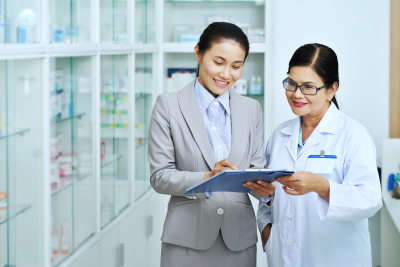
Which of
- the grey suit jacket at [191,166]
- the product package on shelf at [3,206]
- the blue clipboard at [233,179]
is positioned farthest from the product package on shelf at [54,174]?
the blue clipboard at [233,179]

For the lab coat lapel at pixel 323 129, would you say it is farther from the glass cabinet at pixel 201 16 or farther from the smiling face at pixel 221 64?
the glass cabinet at pixel 201 16

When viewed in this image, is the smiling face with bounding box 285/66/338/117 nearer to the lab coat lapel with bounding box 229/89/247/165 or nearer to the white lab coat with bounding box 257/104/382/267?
the white lab coat with bounding box 257/104/382/267

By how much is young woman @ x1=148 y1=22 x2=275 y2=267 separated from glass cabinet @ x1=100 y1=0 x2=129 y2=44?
128 centimetres

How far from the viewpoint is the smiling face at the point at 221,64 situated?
65.5 inches

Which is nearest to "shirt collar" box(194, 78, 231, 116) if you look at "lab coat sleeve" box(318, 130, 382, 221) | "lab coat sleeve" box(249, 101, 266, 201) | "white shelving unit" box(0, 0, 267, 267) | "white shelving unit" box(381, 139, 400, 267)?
"lab coat sleeve" box(249, 101, 266, 201)

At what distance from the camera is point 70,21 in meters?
2.37

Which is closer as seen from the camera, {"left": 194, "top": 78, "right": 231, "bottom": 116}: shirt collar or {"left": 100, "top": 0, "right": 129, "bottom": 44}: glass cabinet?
{"left": 194, "top": 78, "right": 231, "bottom": 116}: shirt collar

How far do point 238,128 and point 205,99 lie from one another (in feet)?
0.58

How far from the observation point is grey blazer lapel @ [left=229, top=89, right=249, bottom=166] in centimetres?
170

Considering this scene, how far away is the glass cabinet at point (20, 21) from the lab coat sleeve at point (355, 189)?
138 cm

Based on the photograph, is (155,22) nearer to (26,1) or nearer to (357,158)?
(26,1)

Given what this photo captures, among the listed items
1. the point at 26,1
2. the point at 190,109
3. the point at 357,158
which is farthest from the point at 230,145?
the point at 26,1

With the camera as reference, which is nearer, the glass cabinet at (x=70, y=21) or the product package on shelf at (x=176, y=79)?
the glass cabinet at (x=70, y=21)

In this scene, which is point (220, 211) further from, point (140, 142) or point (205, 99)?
point (140, 142)
